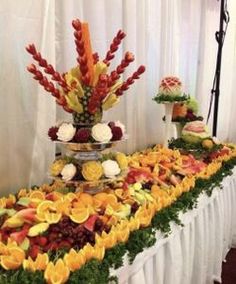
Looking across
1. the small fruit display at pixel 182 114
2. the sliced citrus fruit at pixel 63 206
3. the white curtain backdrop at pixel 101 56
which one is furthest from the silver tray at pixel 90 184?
the small fruit display at pixel 182 114

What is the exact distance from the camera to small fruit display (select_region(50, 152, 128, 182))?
1.21 m

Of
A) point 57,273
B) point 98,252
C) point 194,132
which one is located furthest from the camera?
point 194,132

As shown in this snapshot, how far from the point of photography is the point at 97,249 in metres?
0.93

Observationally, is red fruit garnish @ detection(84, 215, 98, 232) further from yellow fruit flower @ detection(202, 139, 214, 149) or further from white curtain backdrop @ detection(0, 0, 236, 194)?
yellow fruit flower @ detection(202, 139, 214, 149)

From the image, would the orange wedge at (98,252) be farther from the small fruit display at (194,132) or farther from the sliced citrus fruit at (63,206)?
the small fruit display at (194,132)

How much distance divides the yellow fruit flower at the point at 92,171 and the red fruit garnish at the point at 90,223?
0.15 metres

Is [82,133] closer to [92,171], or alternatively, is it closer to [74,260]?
[92,171]

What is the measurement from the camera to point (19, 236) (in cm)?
99

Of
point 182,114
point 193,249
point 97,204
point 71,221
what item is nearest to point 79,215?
point 71,221

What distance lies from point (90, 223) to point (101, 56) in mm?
963

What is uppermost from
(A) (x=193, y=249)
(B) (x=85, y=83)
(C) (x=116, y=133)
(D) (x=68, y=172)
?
(B) (x=85, y=83)

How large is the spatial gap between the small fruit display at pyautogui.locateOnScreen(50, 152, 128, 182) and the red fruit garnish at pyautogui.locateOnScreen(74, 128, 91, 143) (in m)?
0.08

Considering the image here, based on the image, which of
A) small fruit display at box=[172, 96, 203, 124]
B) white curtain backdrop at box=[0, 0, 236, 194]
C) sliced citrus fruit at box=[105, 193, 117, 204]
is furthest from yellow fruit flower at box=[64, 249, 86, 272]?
small fruit display at box=[172, 96, 203, 124]

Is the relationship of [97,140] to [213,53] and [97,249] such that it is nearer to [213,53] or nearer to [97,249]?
[97,249]
